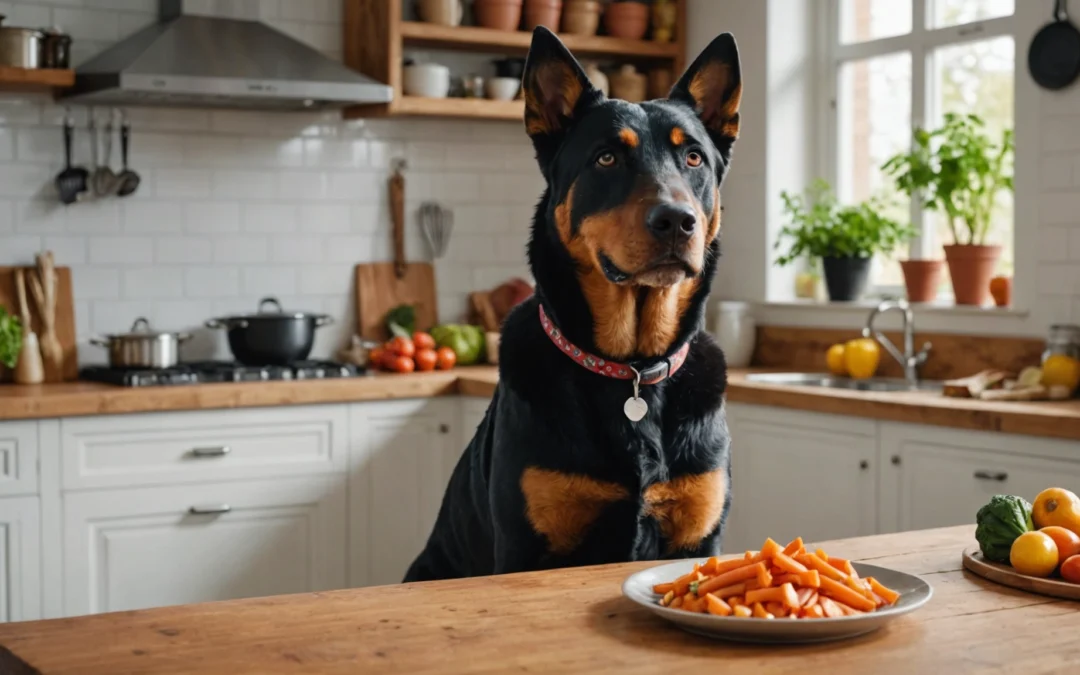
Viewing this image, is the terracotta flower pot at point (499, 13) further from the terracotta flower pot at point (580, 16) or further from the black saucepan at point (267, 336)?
the black saucepan at point (267, 336)

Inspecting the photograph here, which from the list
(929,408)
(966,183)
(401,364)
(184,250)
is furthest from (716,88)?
(184,250)

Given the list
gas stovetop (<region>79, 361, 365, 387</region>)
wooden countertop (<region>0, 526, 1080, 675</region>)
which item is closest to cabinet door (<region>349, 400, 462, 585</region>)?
gas stovetop (<region>79, 361, 365, 387</region>)

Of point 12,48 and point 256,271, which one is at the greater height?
point 12,48

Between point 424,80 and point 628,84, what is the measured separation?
83cm

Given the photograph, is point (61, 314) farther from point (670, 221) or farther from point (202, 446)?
point (670, 221)

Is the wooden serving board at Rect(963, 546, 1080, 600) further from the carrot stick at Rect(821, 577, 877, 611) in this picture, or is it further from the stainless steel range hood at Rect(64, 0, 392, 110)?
the stainless steel range hood at Rect(64, 0, 392, 110)

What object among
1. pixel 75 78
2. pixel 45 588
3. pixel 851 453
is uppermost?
pixel 75 78

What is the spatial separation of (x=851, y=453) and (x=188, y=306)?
2.29 metres

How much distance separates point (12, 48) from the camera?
4156 mm

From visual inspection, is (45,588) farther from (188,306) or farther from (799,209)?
(799,209)

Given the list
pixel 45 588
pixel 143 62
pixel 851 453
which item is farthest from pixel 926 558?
pixel 143 62

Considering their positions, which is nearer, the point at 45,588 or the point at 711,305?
the point at 45,588

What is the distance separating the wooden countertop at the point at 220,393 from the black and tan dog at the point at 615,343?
171 cm

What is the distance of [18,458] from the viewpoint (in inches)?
147
